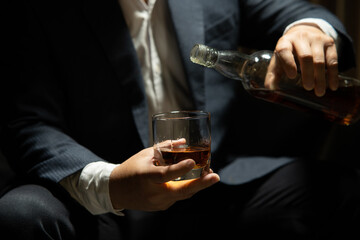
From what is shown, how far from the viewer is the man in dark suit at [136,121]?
0.71m

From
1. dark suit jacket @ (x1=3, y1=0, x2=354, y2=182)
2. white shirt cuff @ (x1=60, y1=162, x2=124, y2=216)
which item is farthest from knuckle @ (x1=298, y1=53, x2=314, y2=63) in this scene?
white shirt cuff @ (x1=60, y1=162, x2=124, y2=216)

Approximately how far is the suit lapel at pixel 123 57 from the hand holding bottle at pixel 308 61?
26 centimetres

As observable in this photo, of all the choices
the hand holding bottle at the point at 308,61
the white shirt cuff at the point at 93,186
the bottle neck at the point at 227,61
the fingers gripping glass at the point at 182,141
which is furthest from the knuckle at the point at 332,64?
the white shirt cuff at the point at 93,186

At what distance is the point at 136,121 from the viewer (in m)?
0.80

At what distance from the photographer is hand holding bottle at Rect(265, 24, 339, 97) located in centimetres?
65

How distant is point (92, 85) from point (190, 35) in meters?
0.23

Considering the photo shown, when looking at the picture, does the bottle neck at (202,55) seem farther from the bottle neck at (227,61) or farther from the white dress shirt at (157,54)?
the white dress shirt at (157,54)

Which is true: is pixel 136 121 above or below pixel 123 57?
below

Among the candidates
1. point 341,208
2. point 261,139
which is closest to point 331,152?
point 261,139

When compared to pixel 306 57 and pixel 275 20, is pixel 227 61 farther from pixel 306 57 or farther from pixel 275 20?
pixel 275 20

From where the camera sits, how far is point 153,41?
89 centimetres

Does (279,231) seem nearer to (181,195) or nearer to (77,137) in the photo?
(181,195)

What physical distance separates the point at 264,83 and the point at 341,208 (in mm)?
300

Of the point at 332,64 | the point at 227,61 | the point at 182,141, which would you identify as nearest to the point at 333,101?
the point at 332,64
